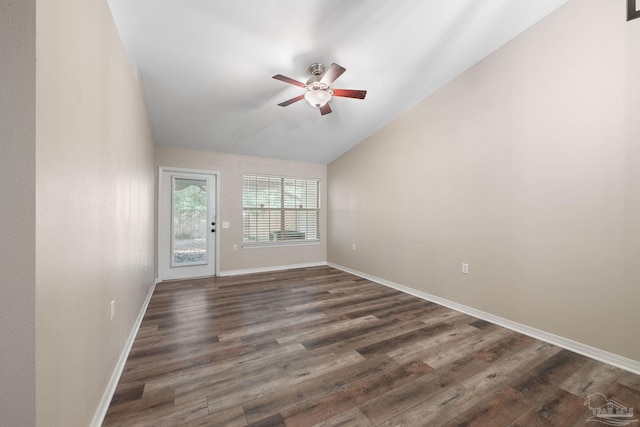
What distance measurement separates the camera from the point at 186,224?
4531mm

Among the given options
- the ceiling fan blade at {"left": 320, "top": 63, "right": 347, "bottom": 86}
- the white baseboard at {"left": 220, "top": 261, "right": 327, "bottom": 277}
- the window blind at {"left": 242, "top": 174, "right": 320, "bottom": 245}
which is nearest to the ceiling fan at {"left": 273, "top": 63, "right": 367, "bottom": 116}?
the ceiling fan blade at {"left": 320, "top": 63, "right": 347, "bottom": 86}

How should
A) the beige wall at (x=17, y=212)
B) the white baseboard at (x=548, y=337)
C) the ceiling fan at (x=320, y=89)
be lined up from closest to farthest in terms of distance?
the beige wall at (x=17, y=212) < the white baseboard at (x=548, y=337) < the ceiling fan at (x=320, y=89)

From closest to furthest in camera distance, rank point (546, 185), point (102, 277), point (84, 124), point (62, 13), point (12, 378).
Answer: point (12, 378) < point (62, 13) < point (84, 124) < point (102, 277) < point (546, 185)

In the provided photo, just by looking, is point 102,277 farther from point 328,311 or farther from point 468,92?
point 468,92

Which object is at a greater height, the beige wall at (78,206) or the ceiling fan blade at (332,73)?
the ceiling fan blade at (332,73)

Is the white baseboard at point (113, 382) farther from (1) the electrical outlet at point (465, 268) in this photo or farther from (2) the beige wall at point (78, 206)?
(1) the electrical outlet at point (465, 268)

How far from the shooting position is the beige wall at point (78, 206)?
0.89 meters

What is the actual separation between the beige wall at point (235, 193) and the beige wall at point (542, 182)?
2528 mm

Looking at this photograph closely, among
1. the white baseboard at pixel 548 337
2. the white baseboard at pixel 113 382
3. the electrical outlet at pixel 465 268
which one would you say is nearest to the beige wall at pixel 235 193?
the white baseboard at pixel 113 382

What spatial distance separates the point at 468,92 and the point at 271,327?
3534mm

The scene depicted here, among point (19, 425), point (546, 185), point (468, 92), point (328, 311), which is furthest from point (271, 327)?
point (468, 92)

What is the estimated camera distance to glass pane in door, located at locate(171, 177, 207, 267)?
14.7ft

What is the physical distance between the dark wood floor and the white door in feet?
4.81

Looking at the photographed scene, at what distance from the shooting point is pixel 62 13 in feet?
3.35
